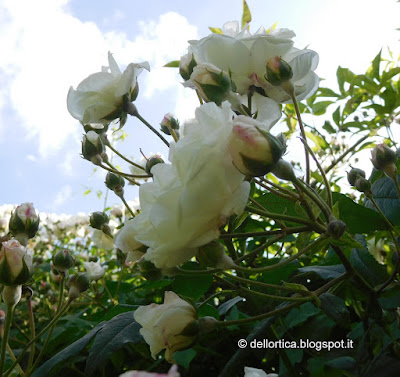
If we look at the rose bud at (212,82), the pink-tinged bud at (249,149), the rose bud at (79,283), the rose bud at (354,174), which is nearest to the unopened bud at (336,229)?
the pink-tinged bud at (249,149)

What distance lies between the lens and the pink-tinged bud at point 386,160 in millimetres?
650

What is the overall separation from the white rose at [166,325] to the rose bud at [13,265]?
0.23 metres

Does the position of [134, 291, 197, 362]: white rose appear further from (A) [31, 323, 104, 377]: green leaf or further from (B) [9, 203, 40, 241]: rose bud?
(B) [9, 203, 40, 241]: rose bud

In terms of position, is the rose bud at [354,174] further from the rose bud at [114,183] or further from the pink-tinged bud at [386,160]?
the rose bud at [114,183]

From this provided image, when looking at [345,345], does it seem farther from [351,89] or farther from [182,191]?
[351,89]

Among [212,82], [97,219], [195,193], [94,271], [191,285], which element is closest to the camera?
[195,193]

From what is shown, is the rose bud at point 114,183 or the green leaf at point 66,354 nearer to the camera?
the green leaf at point 66,354

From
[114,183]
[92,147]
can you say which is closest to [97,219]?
[114,183]

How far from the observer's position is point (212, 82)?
51 centimetres

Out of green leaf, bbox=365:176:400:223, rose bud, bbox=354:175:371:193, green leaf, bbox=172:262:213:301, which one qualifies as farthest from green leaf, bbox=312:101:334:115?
green leaf, bbox=172:262:213:301

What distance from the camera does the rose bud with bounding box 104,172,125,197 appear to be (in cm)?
88

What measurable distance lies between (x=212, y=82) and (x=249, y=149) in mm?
176

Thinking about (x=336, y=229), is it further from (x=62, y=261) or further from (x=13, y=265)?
(x=62, y=261)

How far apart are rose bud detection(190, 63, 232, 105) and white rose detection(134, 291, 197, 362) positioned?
0.24 meters
